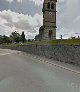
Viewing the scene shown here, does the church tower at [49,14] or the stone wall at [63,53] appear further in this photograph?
the church tower at [49,14]

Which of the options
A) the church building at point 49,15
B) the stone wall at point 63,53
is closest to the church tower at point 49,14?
the church building at point 49,15

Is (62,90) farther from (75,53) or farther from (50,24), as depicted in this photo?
(50,24)

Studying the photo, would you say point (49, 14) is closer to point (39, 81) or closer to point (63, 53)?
point (63, 53)

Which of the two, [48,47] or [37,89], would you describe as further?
[48,47]

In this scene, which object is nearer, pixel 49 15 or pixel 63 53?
pixel 63 53

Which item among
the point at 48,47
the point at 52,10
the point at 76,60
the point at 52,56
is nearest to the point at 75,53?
the point at 76,60

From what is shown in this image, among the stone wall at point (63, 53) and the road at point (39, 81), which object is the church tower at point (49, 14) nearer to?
the stone wall at point (63, 53)

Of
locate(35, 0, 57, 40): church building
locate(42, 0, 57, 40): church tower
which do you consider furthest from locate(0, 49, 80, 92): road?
locate(42, 0, 57, 40): church tower

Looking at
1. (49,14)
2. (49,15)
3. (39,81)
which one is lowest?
(39,81)

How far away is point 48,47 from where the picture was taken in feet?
116

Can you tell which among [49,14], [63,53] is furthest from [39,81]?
[49,14]

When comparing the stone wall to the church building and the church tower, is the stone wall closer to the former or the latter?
the church building

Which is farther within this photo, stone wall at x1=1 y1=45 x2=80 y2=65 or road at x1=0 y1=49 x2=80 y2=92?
stone wall at x1=1 y1=45 x2=80 y2=65

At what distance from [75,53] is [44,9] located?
2655 inches
